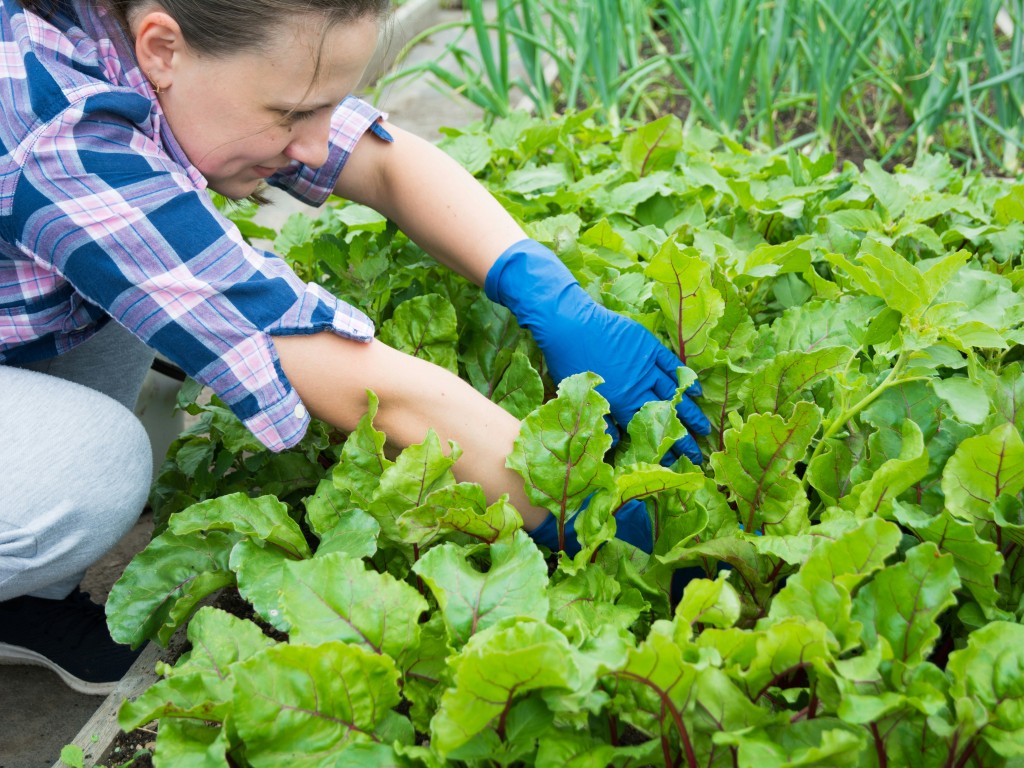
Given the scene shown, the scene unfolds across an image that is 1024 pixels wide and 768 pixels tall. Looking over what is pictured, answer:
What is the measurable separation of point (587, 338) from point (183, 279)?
564 mm

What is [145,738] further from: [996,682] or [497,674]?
[996,682]

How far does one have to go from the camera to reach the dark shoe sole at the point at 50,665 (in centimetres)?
156

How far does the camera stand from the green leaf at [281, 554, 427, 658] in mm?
928

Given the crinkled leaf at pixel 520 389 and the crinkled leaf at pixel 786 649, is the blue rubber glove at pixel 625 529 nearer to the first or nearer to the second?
the crinkled leaf at pixel 520 389

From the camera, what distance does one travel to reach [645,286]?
4.92 ft

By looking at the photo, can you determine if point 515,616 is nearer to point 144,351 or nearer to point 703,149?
point 144,351

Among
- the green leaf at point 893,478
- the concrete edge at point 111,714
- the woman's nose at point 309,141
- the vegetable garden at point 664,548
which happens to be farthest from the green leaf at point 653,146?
the concrete edge at point 111,714

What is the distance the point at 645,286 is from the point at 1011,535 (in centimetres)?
65

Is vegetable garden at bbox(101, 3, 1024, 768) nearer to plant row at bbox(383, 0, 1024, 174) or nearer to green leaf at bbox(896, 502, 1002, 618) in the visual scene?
green leaf at bbox(896, 502, 1002, 618)

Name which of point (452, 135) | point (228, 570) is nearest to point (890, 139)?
point (452, 135)

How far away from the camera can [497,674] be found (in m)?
0.81

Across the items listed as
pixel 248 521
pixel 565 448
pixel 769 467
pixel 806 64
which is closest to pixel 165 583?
pixel 248 521

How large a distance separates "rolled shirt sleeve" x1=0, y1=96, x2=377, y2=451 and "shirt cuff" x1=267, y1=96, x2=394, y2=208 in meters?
0.45

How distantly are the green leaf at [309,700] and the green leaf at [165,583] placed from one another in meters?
0.30
